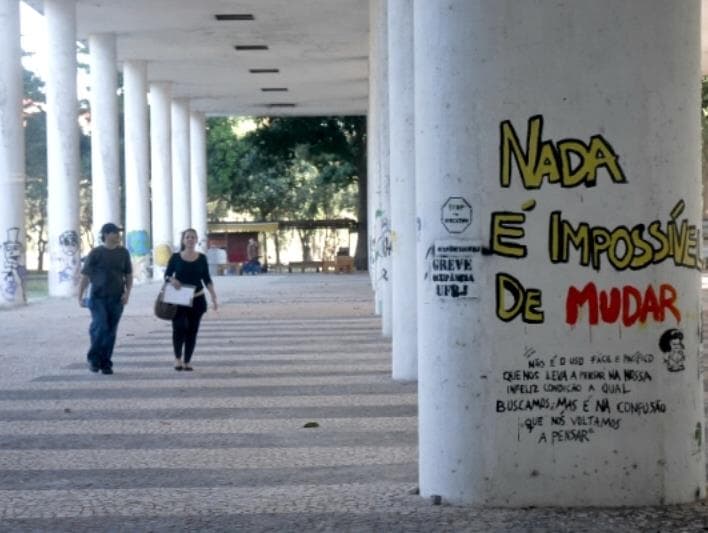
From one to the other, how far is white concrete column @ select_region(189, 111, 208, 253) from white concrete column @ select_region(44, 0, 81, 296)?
22491 mm

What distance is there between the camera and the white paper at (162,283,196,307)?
52.4ft

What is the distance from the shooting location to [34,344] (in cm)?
2103

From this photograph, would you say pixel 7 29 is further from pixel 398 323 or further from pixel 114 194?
pixel 398 323

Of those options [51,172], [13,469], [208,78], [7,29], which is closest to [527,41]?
[13,469]

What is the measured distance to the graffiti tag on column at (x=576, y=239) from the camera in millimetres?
8008

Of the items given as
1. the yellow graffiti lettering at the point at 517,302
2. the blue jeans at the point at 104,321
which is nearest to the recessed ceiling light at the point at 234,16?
the blue jeans at the point at 104,321

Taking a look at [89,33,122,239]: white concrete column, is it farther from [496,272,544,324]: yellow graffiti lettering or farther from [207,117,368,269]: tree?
[496,272,544,324]: yellow graffiti lettering

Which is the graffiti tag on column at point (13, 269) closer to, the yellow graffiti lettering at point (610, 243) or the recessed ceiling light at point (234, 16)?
the recessed ceiling light at point (234, 16)

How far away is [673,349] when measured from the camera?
814 cm

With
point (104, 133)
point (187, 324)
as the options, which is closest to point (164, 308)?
point (187, 324)

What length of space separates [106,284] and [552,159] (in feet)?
28.7

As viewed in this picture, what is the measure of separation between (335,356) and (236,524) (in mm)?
10558

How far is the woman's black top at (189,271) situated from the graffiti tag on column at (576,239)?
28.3 feet

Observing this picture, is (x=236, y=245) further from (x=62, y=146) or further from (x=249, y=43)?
(x=62, y=146)
